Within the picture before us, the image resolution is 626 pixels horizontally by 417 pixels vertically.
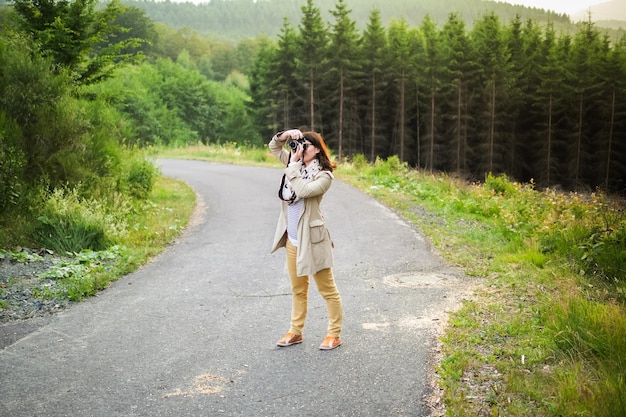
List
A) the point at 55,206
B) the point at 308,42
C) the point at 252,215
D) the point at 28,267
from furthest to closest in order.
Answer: the point at 308,42 → the point at 252,215 → the point at 55,206 → the point at 28,267

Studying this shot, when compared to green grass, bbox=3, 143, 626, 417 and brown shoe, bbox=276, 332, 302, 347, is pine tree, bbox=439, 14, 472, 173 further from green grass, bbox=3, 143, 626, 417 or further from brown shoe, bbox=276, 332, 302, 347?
brown shoe, bbox=276, 332, 302, 347

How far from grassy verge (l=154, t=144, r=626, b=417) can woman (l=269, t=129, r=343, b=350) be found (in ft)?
4.20

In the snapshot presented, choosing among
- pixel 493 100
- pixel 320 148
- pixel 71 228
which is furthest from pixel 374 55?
pixel 320 148

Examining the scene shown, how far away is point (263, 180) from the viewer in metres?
20.7

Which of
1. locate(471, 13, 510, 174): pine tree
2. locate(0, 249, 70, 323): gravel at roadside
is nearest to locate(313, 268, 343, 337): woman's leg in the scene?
locate(0, 249, 70, 323): gravel at roadside

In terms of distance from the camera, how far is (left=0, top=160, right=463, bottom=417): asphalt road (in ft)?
14.5

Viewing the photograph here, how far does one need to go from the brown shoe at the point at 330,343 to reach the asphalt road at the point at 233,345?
10cm

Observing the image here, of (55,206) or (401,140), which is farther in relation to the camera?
(401,140)

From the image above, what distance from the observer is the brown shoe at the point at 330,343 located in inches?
216

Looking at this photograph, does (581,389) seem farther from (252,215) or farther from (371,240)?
(252,215)

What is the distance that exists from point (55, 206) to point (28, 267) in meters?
2.34

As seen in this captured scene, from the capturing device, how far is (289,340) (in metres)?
5.64

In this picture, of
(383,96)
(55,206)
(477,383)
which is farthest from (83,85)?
(383,96)

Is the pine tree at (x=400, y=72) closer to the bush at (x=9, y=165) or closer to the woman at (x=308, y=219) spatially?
the bush at (x=9, y=165)
